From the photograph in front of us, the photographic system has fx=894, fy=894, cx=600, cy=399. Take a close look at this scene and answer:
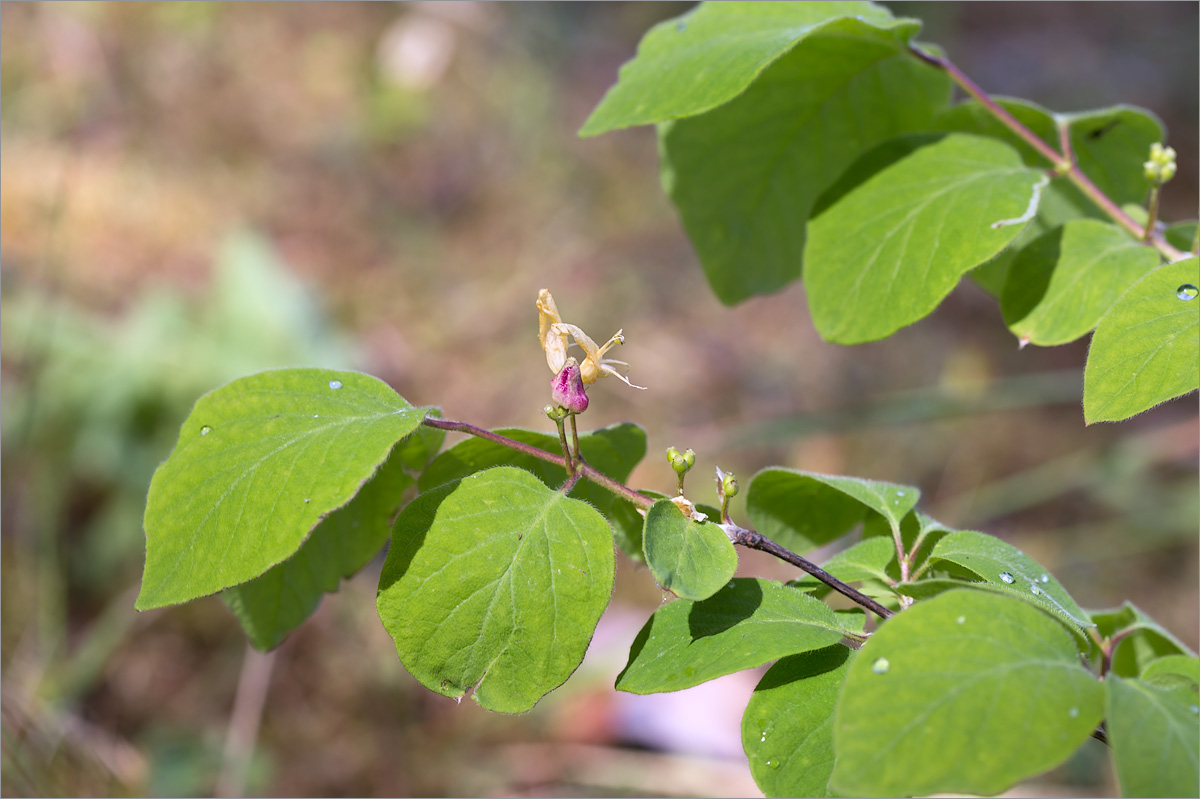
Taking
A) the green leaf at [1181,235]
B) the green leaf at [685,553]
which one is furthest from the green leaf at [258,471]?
the green leaf at [1181,235]

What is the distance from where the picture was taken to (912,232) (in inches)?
39.4

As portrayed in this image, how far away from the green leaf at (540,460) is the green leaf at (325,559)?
0.04 meters

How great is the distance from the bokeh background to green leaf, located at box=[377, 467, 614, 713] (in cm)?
156

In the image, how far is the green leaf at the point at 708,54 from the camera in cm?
92

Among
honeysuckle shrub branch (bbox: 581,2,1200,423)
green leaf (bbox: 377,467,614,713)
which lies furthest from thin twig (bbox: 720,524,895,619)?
honeysuckle shrub branch (bbox: 581,2,1200,423)

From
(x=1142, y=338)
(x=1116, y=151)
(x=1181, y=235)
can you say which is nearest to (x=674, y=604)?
(x=1142, y=338)

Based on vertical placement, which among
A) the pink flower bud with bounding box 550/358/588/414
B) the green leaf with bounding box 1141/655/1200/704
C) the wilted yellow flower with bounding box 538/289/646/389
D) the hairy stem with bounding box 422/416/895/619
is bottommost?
the green leaf with bounding box 1141/655/1200/704

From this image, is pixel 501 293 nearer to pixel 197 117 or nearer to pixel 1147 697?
pixel 197 117

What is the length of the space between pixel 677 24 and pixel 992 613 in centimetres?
81

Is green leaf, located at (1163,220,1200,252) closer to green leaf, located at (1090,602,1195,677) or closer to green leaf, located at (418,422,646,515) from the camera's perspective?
green leaf, located at (1090,602,1195,677)

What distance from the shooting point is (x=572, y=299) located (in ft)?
12.7

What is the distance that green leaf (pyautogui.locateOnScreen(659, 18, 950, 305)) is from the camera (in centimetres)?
119

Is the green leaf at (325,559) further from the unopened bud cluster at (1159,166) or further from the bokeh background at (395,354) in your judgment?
the bokeh background at (395,354)

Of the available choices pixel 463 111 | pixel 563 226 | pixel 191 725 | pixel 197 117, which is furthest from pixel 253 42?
pixel 191 725
